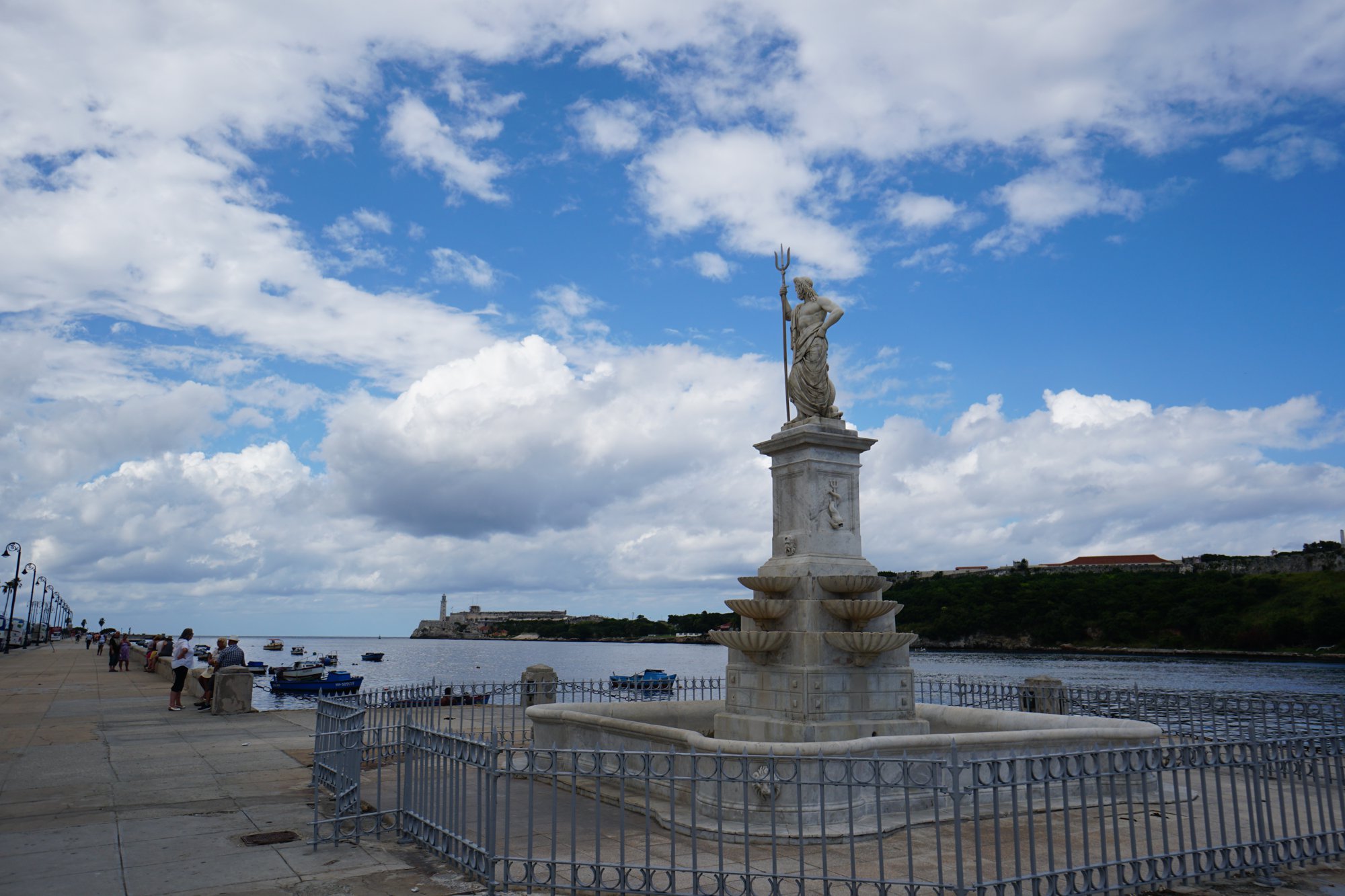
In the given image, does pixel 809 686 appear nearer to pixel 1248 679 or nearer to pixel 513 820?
pixel 513 820

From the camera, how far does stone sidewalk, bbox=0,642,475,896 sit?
7742mm

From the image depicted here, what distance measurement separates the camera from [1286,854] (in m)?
8.28

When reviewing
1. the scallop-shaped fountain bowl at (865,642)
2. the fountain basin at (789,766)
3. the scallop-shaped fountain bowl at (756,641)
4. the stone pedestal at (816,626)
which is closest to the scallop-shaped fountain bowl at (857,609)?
the stone pedestal at (816,626)

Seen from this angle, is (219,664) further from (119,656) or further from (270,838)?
(119,656)

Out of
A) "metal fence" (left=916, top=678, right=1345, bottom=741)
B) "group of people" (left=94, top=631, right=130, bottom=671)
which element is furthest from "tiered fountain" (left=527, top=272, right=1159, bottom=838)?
"group of people" (left=94, top=631, right=130, bottom=671)

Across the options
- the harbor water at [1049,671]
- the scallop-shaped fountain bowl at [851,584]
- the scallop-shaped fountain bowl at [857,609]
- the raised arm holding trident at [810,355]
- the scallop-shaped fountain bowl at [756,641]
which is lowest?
the harbor water at [1049,671]

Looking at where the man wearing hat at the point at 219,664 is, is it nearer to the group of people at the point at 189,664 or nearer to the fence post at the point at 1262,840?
the group of people at the point at 189,664

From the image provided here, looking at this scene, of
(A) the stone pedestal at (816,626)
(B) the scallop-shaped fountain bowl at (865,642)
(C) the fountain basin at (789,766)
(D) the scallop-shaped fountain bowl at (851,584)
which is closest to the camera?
(C) the fountain basin at (789,766)

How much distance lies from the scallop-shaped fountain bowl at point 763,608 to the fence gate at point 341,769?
512 centimetres

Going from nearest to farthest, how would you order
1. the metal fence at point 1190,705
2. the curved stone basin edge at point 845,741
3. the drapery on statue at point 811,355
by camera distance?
1. the curved stone basin edge at point 845,741
2. the drapery on statue at point 811,355
3. the metal fence at point 1190,705

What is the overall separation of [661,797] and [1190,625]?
103 meters

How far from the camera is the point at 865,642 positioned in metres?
11.7

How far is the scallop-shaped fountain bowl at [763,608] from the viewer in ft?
39.8

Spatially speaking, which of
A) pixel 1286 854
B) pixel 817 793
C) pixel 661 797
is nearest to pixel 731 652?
pixel 661 797
